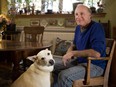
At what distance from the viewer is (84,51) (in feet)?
7.33

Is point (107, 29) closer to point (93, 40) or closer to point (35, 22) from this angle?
point (35, 22)

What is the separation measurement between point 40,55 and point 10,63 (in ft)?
3.48

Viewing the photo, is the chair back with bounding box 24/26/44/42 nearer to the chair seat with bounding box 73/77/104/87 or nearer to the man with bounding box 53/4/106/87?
the man with bounding box 53/4/106/87

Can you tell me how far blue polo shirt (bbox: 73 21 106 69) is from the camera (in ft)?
7.38

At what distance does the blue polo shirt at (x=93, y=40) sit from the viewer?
2248mm

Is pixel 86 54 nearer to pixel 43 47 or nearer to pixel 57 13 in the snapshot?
pixel 43 47

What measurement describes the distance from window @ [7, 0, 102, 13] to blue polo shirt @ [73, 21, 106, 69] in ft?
7.87

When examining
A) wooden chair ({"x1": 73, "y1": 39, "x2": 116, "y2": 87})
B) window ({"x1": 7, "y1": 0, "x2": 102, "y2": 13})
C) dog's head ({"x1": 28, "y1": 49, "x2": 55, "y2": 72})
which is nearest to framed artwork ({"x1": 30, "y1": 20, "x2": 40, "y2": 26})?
window ({"x1": 7, "y1": 0, "x2": 102, "y2": 13})

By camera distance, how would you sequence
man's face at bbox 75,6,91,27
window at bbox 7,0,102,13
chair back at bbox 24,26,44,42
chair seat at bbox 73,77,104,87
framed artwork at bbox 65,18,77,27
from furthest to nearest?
window at bbox 7,0,102,13, framed artwork at bbox 65,18,77,27, chair back at bbox 24,26,44,42, man's face at bbox 75,6,91,27, chair seat at bbox 73,77,104,87

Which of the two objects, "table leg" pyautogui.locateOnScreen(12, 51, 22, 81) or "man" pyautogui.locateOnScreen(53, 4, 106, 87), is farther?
"table leg" pyautogui.locateOnScreen(12, 51, 22, 81)

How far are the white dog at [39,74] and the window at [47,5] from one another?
114 inches

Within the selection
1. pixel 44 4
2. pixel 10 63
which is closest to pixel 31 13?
pixel 44 4

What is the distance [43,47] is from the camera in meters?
2.86

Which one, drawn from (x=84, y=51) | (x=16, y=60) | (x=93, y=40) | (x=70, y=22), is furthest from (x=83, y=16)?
(x=70, y=22)
